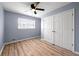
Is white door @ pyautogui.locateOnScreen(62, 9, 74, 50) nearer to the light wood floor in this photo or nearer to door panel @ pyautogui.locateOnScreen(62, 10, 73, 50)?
door panel @ pyautogui.locateOnScreen(62, 10, 73, 50)

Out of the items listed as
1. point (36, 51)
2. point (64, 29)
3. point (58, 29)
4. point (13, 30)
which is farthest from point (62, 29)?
point (13, 30)

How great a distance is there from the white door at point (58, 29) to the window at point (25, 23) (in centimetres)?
272

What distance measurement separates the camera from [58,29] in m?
4.19

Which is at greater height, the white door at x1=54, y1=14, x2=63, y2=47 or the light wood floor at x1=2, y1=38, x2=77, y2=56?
the white door at x1=54, y1=14, x2=63, y2=47

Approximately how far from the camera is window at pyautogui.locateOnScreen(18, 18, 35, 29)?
5.86m

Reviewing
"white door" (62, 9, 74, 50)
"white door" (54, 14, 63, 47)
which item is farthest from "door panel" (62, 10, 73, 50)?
"white door" (54, 14, 63, 47)

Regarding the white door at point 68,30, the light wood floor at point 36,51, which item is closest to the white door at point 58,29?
the white door at point 68,30

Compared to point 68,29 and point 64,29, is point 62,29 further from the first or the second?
point 68,29

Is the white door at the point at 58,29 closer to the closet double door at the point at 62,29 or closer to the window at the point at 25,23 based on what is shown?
the closet double door at the point at 62,29

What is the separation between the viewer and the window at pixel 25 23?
5856 millimetres

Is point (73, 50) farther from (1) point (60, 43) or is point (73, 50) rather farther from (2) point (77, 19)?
(2) point (77, 19)

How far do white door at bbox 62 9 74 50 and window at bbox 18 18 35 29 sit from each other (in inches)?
130

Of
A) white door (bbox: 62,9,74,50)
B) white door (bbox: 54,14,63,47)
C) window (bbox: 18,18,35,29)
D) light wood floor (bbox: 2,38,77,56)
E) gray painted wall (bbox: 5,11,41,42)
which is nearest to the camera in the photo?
light wood floor (bbox: 2,38,77,56)

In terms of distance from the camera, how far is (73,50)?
126 inches
